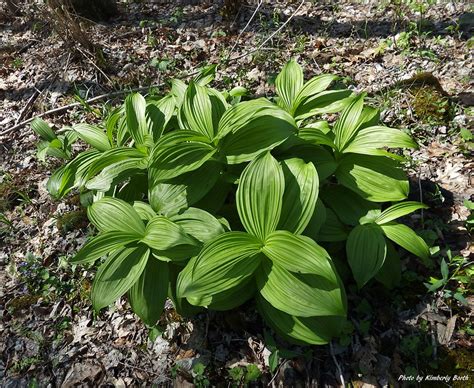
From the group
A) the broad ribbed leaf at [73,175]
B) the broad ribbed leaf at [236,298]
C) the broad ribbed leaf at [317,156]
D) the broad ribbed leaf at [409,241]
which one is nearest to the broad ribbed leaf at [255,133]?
the broad ribbed leaf at [317,156]

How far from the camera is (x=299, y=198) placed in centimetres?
206

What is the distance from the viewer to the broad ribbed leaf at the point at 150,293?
2.21 metres

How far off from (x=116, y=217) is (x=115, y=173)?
35 cm

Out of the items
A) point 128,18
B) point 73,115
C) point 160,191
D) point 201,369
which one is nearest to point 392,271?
point 201,369

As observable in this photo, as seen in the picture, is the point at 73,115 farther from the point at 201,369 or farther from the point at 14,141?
the point at 201,369

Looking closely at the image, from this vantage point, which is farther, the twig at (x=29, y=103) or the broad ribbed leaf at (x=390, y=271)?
the twig at (x=29, y=103)

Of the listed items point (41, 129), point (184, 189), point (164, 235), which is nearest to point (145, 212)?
point (184, 189)

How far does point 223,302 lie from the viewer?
2158 millimetres

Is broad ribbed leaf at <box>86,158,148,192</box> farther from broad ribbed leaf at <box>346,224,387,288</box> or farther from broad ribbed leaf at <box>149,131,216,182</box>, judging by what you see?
broad ribbed leaf at <box>346,224,387,288</box>

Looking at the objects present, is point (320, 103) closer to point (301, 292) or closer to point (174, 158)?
point (174, 158)

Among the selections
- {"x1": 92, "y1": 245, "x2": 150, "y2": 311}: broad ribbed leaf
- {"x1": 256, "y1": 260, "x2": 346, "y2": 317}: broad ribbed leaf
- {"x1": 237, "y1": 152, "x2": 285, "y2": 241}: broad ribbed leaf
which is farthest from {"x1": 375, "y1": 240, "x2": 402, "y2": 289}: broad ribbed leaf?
{"x1": 92, "y1": 245, "x2": 150, "y2": 311}: broad ribbed leaf

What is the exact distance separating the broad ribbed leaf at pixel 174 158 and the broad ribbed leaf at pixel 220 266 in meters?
0.50

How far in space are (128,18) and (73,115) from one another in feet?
8.02

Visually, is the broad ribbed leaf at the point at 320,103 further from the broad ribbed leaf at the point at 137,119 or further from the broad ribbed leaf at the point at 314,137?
the broad ribbed leaf at the point at 137,119
